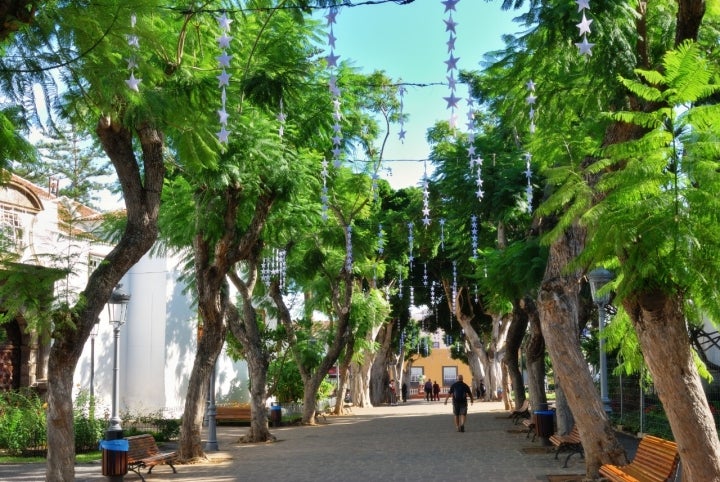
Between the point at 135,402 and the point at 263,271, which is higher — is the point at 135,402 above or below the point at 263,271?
below

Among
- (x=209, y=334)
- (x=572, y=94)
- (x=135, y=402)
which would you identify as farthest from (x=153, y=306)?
(x=572, y=94)

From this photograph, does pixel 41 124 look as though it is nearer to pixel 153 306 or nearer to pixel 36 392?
pixel 36 392

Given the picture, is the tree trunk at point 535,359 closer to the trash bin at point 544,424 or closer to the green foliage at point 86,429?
the trash bin at point 544,424

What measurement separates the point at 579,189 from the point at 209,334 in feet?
36.4

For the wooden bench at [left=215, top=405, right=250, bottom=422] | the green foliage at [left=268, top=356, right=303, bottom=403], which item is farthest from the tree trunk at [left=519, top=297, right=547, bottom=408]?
the wooden bench at [left=215, top=405, right=250, bottom=422]

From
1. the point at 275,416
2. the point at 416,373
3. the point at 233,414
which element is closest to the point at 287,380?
the point at 233,414

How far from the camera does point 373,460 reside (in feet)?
54.6

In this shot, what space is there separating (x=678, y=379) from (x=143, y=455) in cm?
1022

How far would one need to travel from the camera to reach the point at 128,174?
11.1 meters

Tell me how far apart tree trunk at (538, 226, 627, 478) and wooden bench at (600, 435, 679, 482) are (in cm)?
68

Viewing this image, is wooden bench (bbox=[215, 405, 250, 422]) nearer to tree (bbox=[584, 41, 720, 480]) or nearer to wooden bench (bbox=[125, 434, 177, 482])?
wooden bench (bbox=[125, 434, 177, 482])

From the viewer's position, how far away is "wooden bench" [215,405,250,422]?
31.2m

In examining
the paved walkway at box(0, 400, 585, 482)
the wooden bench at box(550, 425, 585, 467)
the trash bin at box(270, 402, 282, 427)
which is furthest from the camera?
the trash bin at box(270, 402, 282, 427)

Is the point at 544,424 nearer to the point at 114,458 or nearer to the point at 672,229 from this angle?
the point at 114,458
